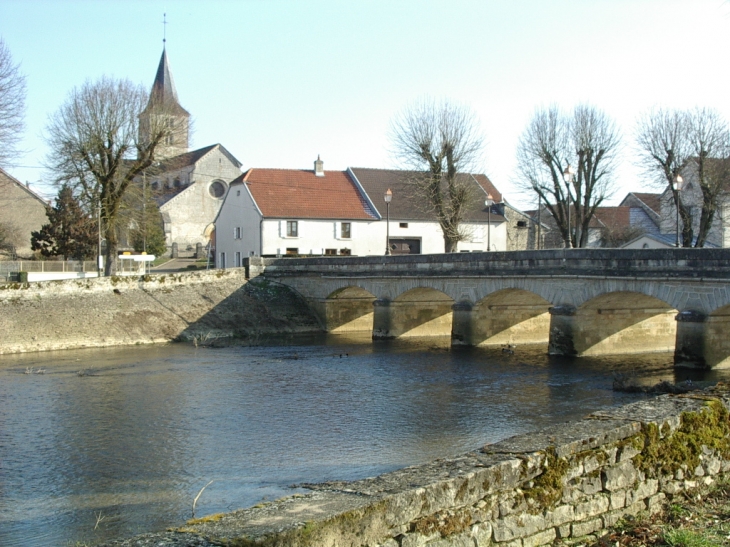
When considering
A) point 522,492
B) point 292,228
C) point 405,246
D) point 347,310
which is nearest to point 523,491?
point 522,492

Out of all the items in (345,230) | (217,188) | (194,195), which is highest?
(217,188)

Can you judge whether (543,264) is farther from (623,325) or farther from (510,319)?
(510,319)

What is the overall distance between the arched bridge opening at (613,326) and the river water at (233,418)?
76 cm

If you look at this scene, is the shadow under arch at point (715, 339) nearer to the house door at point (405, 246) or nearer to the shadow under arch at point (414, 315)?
the shadow under arch at point (414, 315)

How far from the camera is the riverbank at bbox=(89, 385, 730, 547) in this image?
16.2 ft

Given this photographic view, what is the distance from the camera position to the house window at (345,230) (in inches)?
1971

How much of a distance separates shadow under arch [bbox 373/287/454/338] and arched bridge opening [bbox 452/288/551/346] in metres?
3.51

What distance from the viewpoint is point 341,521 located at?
4898 mm

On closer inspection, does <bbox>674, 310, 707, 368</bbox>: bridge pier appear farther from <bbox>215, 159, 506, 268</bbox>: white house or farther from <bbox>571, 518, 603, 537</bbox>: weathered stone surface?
<bbox>215, 159, 506, 268</bbox>: white house

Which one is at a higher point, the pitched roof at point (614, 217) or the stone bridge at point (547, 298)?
the pitched roof at point (614, 217)

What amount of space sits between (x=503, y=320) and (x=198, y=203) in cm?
4690

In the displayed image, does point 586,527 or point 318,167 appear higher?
point 318,167

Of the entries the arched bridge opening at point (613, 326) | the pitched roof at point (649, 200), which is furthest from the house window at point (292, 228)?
the pitched roof at point (649, 200)

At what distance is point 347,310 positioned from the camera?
38.4m
